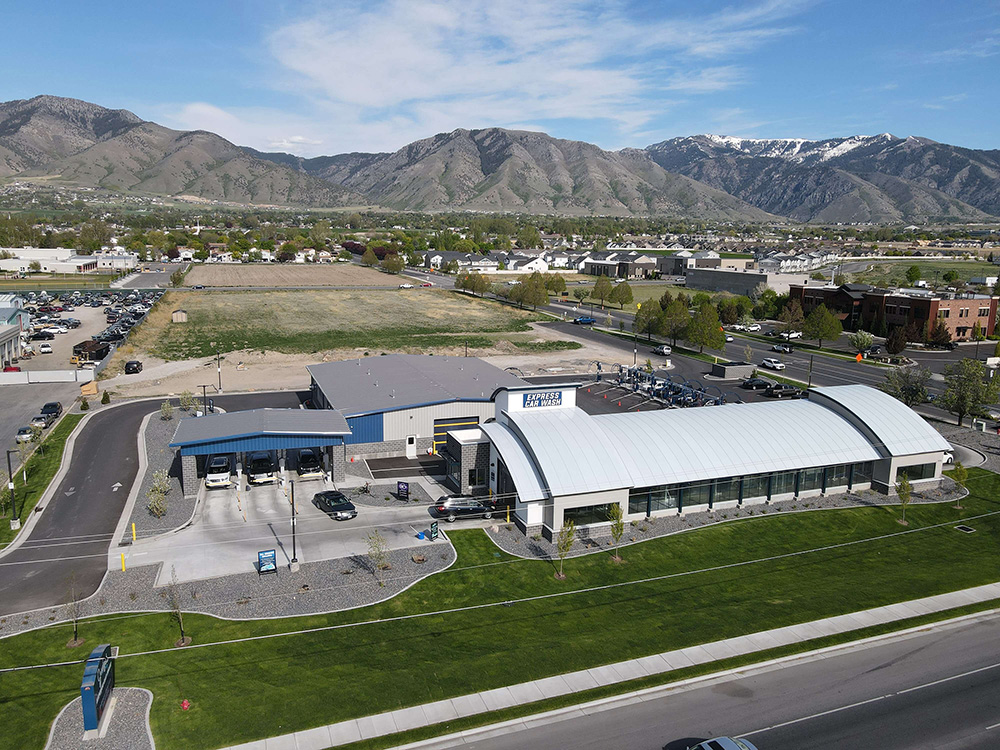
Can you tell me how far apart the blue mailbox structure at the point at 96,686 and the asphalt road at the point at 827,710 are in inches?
469

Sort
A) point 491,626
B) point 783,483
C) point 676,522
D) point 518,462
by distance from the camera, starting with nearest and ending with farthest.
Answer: point 491,626 < point 518,462 < point 676,522 < point 783,483

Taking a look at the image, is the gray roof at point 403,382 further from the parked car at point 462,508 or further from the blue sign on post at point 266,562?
the blue sign on post at point 266,562

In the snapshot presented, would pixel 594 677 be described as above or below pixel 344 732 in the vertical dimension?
above

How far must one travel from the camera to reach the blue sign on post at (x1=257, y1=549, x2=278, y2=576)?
31.5m

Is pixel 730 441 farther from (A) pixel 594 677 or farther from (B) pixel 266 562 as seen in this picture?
(B) pixel 266 562

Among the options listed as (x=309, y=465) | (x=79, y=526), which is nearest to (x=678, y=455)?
(x=309, y=465)

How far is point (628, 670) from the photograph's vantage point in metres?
25.2

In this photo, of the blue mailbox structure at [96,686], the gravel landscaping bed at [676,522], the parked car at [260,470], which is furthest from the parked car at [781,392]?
the blue mailbox structure at [96,686]

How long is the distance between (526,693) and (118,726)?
522 inches

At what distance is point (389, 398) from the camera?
5203 cm

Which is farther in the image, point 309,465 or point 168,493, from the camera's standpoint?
point 309,465

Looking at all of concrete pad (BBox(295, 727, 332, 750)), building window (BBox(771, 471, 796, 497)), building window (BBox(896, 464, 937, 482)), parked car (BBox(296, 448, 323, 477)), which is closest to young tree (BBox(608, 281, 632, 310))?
building window (BBox(896, 464, 937, 482))

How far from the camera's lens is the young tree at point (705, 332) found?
90125 mm

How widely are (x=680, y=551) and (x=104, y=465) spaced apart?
38649 millimetres
